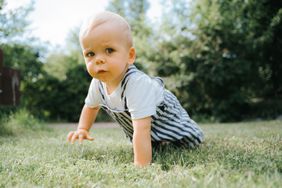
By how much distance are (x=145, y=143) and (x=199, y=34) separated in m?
Result: 8.02

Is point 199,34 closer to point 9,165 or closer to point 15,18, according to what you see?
point 15,18

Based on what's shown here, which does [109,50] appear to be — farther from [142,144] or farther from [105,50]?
[142,144]

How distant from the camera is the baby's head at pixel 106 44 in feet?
6.74

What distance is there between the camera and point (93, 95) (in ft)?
8.47

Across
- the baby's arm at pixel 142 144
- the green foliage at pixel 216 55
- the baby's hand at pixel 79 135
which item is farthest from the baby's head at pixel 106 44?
the green foliage at pixel 216 55

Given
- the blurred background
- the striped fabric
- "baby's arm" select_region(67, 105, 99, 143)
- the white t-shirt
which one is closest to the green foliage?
the blurred background

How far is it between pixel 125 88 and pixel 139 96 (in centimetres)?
14

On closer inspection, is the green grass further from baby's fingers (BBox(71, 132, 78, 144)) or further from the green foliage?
the green foliage

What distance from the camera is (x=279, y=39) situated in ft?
35.4

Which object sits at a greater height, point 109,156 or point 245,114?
point 109,156

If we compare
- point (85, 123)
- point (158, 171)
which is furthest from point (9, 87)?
point (158, 171)

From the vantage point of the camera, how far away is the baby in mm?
2064

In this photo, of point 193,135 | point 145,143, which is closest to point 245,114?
point 193,135

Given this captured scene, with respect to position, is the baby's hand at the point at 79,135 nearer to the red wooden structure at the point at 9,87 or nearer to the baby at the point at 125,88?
the baby at the point at 125,88
